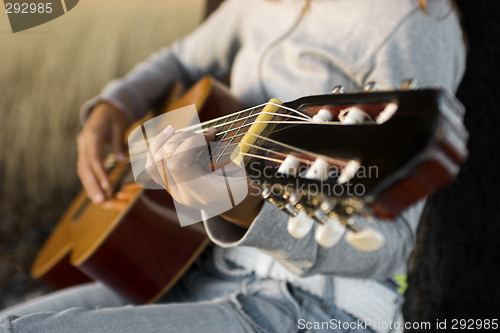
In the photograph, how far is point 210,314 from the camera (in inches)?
19.1

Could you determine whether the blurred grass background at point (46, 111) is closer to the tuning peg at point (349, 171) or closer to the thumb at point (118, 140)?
A: the thumb at point (118, 140)

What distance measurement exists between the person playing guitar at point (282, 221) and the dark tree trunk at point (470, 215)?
151 millimetres

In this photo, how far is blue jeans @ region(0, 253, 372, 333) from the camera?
42cm

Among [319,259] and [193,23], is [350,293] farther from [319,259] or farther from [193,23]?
[193,23]

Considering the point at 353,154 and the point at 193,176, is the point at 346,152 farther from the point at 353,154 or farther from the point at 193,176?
the point at 193,176

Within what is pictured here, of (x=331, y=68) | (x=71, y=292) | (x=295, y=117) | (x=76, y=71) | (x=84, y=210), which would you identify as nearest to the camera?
(x=295, y=117)

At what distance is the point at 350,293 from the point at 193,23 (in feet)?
3.26

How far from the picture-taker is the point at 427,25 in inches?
21.5

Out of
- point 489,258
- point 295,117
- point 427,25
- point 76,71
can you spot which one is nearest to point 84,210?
point 76,71

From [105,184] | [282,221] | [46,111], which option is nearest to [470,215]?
[282,221]

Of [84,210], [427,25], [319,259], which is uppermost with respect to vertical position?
[427,25]

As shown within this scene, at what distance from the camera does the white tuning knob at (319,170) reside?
0.25 metres

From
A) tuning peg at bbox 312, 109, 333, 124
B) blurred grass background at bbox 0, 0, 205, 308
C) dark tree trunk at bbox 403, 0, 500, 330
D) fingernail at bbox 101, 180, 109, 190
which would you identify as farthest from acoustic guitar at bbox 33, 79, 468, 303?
blurred grass background at bbox 0, 0, 205, 308

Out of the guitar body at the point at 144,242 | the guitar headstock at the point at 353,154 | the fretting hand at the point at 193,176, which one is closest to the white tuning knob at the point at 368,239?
the guitar headstock at the point at 353,154
